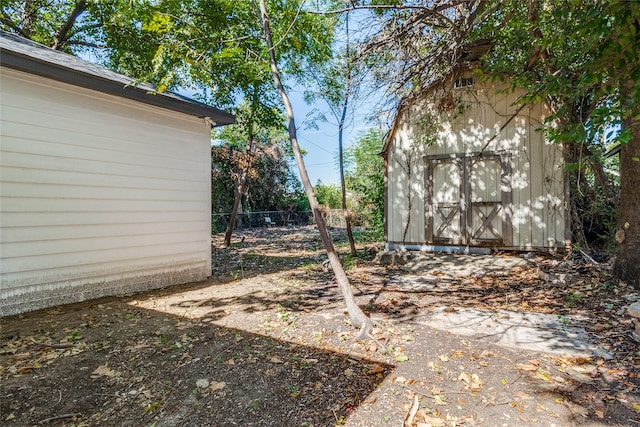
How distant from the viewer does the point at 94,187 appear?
4.25m

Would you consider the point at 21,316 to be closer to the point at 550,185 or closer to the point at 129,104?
the point at 129,104

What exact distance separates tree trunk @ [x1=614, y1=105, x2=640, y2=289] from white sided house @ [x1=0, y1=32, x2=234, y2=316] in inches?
229

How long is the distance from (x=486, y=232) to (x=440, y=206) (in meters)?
1.02

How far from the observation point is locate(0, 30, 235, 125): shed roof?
3451mm

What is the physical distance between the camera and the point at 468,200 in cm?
675

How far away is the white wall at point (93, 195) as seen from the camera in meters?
3.62

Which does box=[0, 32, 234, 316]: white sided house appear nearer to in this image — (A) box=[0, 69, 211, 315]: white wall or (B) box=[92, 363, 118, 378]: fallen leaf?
(A) box=[0, 69, 211, 315]: white wall

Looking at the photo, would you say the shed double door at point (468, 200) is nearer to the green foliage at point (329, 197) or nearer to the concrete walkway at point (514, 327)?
the concrete walkway at point (514, 327)

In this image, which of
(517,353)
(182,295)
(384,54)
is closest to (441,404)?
(517,353)

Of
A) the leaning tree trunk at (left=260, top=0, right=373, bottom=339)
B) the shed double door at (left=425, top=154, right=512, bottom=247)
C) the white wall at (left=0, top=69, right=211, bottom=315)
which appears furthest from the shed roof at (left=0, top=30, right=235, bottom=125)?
the shed double door at (left=425, top=154, right=512, bottom=247)

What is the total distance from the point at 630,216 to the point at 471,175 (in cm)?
284

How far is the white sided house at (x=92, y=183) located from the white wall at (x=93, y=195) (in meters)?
0.01

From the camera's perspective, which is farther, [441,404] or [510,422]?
[441,404]

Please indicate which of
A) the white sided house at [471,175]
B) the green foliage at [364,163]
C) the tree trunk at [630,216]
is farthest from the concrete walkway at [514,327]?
the green foliage at [364,163]
